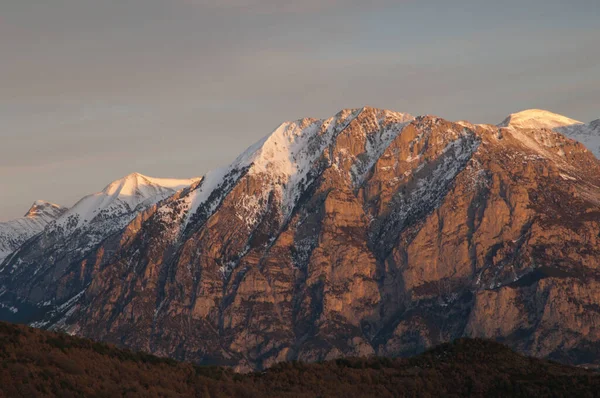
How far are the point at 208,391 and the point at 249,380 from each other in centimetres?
1064

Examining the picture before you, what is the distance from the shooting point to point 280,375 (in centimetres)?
12769

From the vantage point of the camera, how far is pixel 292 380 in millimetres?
125812

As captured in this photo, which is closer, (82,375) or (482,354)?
(82,375)

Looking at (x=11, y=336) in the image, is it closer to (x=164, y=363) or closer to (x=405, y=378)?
(x=164, y=363)

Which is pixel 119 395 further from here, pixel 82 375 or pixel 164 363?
pixel 164 363

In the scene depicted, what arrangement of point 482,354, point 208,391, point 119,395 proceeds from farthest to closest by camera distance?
point 482,354
point 208,391
point 119,395

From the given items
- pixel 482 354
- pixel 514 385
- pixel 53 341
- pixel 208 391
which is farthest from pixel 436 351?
pixel 53 341

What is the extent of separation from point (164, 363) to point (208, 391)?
48.4 ft

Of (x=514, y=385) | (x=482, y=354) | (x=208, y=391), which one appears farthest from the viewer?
(x=482, y=354)

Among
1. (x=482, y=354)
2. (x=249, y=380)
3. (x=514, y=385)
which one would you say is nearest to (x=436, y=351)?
(x=482, y=354)

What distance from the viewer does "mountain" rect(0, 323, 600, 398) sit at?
4264 inches

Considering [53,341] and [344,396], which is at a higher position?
[53,341]

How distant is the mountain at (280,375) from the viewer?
108312 millimetres

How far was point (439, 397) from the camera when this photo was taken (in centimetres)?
12131
